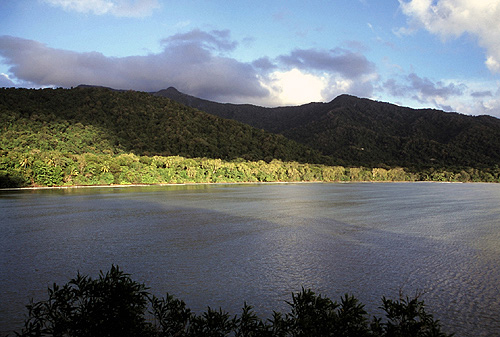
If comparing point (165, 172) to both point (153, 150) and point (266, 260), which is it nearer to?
point (153, 150)

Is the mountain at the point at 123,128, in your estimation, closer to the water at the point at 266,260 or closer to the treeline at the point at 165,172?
the treeline at the point at 165,172

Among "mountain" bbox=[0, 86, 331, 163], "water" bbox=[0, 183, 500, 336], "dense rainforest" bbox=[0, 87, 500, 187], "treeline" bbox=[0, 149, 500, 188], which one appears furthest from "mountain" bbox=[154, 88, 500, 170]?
"water" bbox=[0, 183, 500, 336]

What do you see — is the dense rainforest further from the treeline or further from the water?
the water

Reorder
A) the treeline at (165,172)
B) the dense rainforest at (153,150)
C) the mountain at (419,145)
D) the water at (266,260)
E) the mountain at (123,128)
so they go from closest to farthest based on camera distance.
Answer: the water at (266,260) → the treeline at (165,172) → the dense rainforest at (153,150) → the mountain at (123,128) → the mountain at (419,145)

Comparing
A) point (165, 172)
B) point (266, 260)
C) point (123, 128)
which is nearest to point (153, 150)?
point (123, 128)

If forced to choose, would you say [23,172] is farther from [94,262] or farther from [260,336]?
[260,336]

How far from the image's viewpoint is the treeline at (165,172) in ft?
240

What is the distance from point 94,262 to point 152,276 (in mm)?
3848

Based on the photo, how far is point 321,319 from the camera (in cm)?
602

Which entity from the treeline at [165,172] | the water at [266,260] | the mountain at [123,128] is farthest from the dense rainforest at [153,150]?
the water at [266,260]

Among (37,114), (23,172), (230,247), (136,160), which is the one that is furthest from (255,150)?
(230,247)

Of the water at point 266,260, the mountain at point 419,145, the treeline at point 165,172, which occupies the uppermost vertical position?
the mountain at point 419,145

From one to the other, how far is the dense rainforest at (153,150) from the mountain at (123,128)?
35 cm

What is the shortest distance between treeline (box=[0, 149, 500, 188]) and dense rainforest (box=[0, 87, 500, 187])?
217 mm
